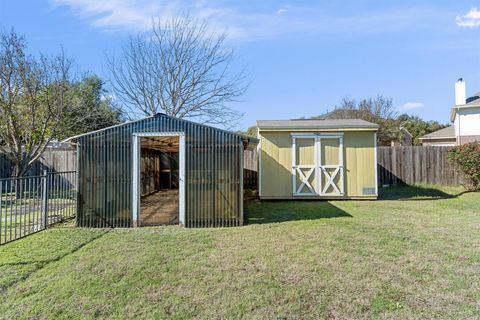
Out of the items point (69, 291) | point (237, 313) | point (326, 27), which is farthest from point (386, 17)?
point (69, 291)

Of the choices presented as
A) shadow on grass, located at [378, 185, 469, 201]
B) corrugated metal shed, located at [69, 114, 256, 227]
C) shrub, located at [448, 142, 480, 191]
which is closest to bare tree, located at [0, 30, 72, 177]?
corrugated metal shed, located at [69, 114, 256, 227]

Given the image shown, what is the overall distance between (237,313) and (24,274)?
2920mm

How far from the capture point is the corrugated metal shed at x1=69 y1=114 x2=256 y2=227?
6.61 m

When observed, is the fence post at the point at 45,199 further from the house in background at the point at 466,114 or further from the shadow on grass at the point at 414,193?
the house in background at the point at 466,114

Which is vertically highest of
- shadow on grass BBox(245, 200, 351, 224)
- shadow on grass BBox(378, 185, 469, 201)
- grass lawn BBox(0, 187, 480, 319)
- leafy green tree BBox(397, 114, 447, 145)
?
leafy green tree BBox(397, 114, 447, 145)

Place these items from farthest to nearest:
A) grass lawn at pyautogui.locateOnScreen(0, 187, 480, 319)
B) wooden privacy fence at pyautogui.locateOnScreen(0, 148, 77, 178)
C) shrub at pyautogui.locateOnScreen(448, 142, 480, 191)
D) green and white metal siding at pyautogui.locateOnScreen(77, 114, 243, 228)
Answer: wooden privacy fence at pyautogui.locateOnScreen(0, 148, 77, 178) < shrub at pyautogui.locateOnScreen(448, 142, 480, 191) < green and white metal siding at pyautogui.locateOnScreen(77, 114, 243, 228) < grass lawn at pyautogui.locateOnScreen(0, 187, 480, 319)

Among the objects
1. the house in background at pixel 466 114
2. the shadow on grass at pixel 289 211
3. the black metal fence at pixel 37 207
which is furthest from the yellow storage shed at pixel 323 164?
the house in background at pixel 466 114

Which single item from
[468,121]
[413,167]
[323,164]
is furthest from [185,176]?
[468,121]

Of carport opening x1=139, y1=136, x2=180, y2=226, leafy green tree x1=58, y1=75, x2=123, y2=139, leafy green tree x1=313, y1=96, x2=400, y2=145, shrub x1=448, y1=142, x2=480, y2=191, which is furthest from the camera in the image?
leafy green tree x1=313, y1=96, x2=400, y2=145

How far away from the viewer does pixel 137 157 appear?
6734 millimetres

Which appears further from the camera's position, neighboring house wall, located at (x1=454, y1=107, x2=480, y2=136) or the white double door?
neighboring house wall, located at (x1=454, y1=107, x2=480, y2=136)

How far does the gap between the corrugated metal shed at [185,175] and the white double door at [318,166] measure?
3966mm

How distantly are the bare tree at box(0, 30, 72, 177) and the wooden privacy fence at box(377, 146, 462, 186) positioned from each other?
13.4 meters

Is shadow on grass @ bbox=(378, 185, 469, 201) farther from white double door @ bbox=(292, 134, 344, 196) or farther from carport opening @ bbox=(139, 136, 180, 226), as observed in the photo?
carport opening @ bbox=(139, 136, 180, 226)
